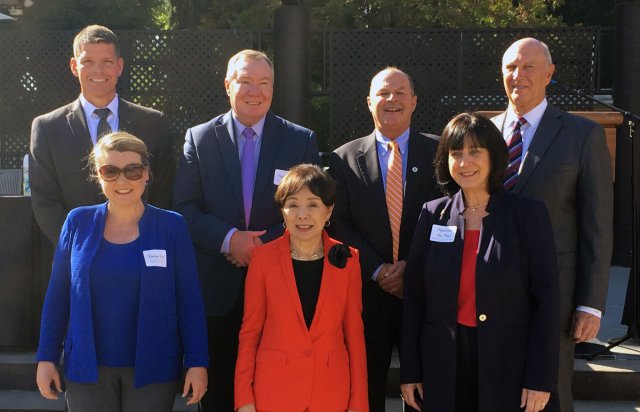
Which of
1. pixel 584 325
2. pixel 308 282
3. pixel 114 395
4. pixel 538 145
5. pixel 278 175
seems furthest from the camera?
pixel 278 175

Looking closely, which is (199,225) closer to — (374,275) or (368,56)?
(374,275)

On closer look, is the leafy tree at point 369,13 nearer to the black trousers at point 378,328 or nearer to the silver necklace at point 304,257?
the black trousers at point 378,328

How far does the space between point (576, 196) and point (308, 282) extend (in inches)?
51.9

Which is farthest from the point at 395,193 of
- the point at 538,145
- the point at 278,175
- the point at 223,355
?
the point at 223,355

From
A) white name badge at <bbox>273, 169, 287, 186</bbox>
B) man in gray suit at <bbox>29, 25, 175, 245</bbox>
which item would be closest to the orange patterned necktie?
white name badge at <bbox>273, 169, 287, 186</bbox>

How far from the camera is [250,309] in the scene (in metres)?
3.61

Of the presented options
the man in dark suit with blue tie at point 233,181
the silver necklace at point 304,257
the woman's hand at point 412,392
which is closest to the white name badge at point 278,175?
the man in dark suit with blue tie at point 233,181

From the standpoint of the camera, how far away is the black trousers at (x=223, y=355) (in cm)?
425

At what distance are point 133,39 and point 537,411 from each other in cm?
661

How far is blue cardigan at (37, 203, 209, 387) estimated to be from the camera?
3.32 meters

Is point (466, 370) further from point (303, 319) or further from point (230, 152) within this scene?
point (230, 152)

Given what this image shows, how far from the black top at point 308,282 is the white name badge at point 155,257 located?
56 centimetres

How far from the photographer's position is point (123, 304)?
3346 mm

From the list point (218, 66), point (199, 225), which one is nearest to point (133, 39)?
point (218, 66)
